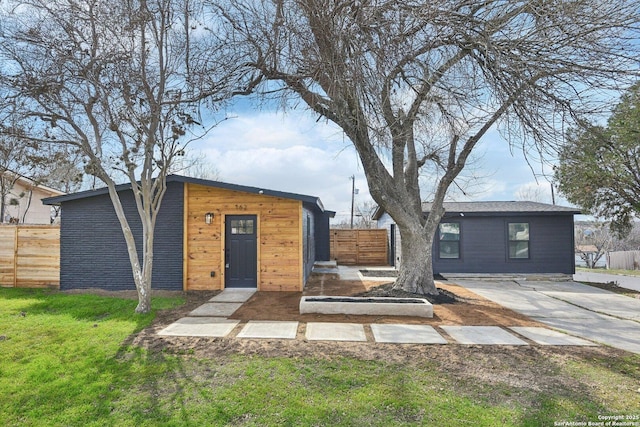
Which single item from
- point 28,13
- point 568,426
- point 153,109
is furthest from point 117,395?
point 28,13

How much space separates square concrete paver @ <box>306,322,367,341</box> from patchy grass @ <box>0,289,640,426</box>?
719mm

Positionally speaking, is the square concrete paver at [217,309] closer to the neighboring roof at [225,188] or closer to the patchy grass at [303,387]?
the patchy grass at [303,387]

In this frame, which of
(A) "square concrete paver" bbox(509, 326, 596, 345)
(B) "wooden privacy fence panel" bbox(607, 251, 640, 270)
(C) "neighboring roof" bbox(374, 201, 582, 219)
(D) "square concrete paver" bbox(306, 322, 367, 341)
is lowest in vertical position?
(B) "wooden privacy fence panel" bbox(607, 251, 640, 270)

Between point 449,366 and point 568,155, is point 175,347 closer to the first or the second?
point 449,366

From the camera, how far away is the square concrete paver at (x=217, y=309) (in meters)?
5.79

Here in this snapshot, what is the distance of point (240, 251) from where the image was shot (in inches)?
320

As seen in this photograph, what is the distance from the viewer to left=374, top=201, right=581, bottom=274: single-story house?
1070 cm

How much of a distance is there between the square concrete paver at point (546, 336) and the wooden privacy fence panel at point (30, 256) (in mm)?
10030

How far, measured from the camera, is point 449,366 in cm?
355

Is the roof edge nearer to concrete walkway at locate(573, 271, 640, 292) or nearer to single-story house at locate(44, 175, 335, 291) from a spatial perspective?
single-story house at locate(44, 175, 335, 291)

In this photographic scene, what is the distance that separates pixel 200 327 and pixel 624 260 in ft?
83.8

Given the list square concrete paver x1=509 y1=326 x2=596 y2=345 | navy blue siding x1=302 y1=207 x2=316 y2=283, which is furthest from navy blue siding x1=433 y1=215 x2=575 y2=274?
square concrete paver x1=509 y1=326 x2=596 y2=345

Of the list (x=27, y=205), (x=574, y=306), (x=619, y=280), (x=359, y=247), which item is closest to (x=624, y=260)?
(x=619, y=280)

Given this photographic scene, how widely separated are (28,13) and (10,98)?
148 centimetres
